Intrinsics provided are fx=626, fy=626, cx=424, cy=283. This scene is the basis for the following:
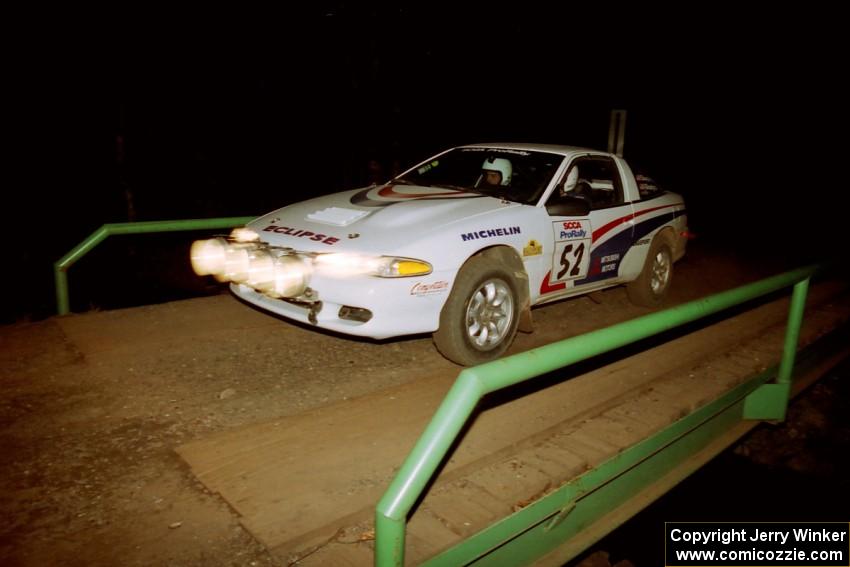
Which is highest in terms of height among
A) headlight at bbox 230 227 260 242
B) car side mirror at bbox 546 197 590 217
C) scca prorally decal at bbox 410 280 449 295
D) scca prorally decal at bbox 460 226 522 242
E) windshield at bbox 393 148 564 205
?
windshield at bbox 393 148 564 205

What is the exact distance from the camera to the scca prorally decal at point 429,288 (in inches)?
170

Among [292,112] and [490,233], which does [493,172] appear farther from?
[292,112]

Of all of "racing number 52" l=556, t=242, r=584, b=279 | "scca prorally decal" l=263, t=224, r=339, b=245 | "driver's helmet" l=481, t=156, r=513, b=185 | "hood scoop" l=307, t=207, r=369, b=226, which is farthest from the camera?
"driver's helmet" l=481, t=156, r=513, b=185

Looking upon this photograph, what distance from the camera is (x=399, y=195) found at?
17.9 feet

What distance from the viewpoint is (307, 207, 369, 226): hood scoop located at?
4.82 meters

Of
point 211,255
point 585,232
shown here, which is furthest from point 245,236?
point 585,232

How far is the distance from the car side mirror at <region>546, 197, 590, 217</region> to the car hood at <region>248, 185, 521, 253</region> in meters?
0.30

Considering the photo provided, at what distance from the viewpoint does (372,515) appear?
118 inches

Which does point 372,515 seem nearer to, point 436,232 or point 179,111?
point 436,232

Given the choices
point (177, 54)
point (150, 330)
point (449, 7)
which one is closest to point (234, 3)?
point (177, 54)

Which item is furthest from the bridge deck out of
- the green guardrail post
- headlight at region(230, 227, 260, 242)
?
headlight at region(230, 227, 260, 242)

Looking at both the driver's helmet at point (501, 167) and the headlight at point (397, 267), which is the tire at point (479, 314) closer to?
the headlight at point (397, 267)

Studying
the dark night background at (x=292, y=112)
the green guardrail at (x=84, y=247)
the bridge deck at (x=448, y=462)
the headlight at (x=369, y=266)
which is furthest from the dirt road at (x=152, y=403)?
the dark night background at (x=292, y=112)

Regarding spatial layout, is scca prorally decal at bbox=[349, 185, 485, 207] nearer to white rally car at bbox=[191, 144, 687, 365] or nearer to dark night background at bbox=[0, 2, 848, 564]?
white rally car at bbox=[191, 144, 687, 365]
